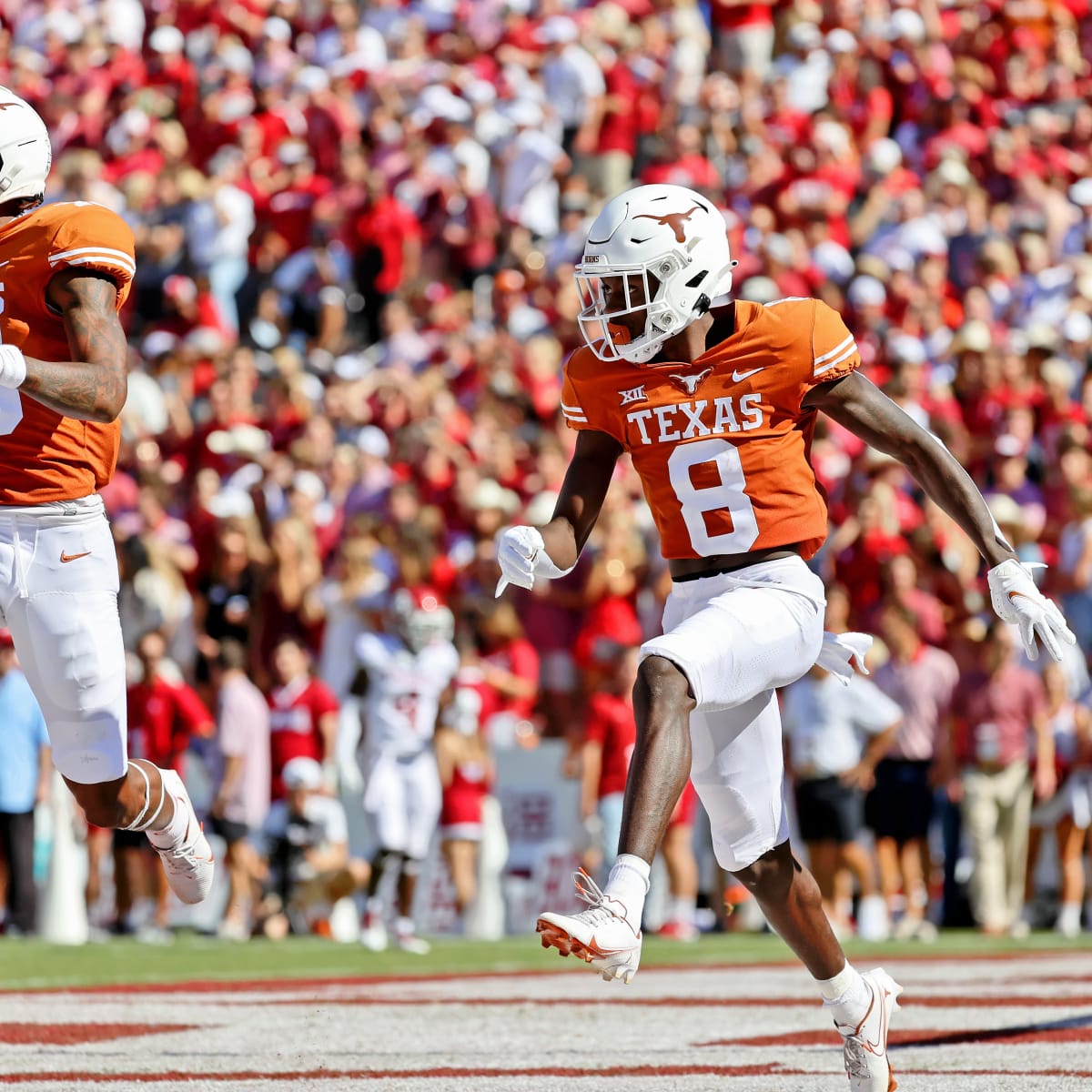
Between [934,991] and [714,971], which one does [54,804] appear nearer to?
[714,971]

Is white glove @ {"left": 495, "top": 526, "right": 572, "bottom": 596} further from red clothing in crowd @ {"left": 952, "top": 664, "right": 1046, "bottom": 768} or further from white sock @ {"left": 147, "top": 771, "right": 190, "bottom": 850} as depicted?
red clothing in crowd @ {"left": 952, "top": 664, "right": 1046, "bottom": 768}

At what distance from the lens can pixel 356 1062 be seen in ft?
18.6

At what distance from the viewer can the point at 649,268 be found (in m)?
4.89

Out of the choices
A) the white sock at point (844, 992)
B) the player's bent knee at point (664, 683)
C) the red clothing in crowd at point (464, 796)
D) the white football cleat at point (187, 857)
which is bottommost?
the red clothing in crowd at point (464, 796)

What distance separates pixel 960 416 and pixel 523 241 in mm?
3544

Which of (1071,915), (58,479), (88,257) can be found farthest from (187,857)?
(1071,915)

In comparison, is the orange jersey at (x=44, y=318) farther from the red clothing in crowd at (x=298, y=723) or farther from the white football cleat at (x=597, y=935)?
the red clothing in crowd at (x=298, y=723)

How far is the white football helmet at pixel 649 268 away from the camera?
192 inches

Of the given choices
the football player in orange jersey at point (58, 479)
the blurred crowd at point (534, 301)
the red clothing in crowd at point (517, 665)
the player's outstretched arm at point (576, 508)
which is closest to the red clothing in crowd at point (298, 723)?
the blurred crowd at point (534, 301)

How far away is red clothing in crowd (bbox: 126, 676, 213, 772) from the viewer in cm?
1130

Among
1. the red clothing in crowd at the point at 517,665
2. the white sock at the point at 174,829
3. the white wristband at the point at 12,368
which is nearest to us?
the white wristband at the point at 12,368

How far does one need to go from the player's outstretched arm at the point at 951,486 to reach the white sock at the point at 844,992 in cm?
84

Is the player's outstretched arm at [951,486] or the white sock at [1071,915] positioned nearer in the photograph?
the player's outstretched arm at [951,486]

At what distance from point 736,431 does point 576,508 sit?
470mm
